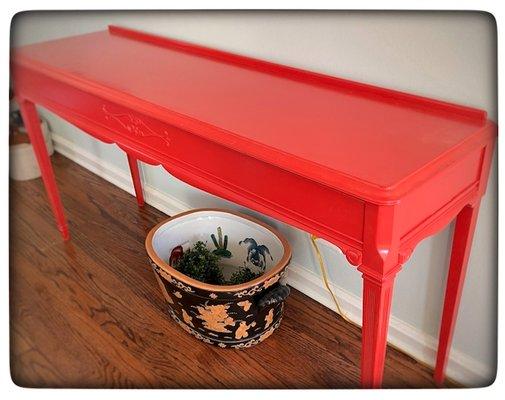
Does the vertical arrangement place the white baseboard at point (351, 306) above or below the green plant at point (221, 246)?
below

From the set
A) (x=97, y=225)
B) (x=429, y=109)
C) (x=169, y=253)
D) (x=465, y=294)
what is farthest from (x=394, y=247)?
(x=97, y=225)

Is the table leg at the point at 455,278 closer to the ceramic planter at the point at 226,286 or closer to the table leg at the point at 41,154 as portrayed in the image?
the ceramic planter at the point at 226,286

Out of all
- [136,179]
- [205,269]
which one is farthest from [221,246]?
[136,179]

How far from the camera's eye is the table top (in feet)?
2.18

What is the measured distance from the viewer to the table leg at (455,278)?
834 millimetres

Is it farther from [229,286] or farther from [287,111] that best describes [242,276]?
[287,111]

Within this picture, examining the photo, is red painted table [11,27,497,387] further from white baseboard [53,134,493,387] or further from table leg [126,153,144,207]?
table leg [126,153,144,207]

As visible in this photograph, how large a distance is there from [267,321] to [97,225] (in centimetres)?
65

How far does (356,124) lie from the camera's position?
771 mm

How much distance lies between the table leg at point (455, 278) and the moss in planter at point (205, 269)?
0.40 meters

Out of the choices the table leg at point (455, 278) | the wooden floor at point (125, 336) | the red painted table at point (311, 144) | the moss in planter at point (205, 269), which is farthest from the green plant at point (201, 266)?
the table leg at point (455, 278)

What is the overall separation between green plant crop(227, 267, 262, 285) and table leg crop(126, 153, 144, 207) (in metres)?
0.50

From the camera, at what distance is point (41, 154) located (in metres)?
1.35

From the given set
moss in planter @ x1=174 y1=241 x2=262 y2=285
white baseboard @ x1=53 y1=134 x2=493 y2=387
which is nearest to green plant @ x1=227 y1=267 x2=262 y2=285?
moss in planter @ x1=174 y1=241 x2=262 y2=285
